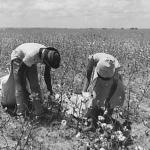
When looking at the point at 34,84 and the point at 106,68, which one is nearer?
the point at 106,68

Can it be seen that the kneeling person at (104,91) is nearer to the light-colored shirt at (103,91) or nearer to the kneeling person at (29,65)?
the light-colored shirt at (103,91)

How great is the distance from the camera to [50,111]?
6348mm

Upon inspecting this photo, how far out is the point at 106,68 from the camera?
5238 mm

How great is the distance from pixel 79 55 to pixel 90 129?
5.35m

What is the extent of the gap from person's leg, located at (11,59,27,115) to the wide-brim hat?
4.06ft

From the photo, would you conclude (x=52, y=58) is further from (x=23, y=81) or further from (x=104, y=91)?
(x=104, y=91)

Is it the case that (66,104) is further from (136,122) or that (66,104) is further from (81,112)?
(136,122)

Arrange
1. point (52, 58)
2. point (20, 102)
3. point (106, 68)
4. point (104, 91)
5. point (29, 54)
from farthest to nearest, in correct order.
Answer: point (20, 102)
point (104, 91)
point (29, 54)
point (52, 58)
point (106, 68)

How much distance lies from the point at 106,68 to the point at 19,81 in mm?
1477

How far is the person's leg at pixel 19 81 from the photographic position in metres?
5.85

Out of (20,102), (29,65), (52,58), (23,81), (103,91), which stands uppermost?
(52,58)

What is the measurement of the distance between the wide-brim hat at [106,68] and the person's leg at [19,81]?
1238 millimetres

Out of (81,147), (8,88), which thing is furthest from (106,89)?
(8,88)

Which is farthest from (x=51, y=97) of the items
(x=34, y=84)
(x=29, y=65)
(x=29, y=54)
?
A: (x=29, y=54)
